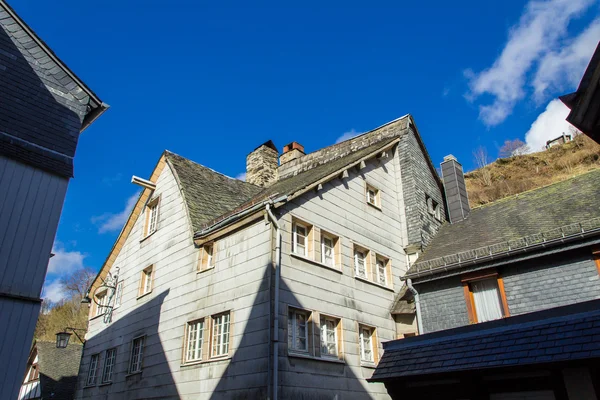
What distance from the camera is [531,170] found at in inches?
2014

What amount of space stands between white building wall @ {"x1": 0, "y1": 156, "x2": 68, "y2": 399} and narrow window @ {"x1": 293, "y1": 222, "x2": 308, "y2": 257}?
240 inches

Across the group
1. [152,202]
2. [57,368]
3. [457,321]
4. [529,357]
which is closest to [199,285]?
[152,202]

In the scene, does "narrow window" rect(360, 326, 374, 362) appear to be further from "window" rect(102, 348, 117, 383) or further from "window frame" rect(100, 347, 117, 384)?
"window" rect(102, 348, 117, 383)

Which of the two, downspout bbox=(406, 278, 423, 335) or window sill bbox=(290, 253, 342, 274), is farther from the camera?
downspout bbox=(406, 278, 423, 335)

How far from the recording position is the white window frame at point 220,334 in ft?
39.5

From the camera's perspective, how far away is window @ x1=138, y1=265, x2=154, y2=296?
55.8 ft

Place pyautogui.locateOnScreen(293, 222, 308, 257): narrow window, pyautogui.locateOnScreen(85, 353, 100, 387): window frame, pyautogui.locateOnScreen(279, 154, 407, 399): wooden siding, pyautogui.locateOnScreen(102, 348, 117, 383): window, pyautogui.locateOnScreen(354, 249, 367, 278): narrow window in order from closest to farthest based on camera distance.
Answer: pyautogui.locateOnScreen(279, 154, 407, 399): wooden siding
pyautogui.locateOnScreen(293, 222, 308, 257): narrow window
pyautogui.locateOnScreen(354, 249, 367, 278): narrow window
pyautogui.locateOnScreen(102, 348, 117, 383): window
pyautogui.locateOnScreen(85, 353, 100, 387): window frame

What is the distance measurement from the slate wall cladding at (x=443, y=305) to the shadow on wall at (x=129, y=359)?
7932 mm

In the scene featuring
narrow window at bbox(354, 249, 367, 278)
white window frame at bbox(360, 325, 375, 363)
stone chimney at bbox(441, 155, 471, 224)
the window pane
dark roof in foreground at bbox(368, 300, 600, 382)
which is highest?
stone chimney at bbox(441, 155, 471, 224)

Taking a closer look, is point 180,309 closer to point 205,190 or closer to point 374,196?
point 205,190

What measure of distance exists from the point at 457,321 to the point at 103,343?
13667 millimetres

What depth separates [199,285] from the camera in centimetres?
1372

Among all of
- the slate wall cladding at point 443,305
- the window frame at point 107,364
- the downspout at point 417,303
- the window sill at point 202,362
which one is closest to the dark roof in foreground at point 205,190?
the window sill at point 202,362

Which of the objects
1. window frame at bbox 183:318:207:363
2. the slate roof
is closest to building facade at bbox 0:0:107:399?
window frame at bbox 183:318:207:363
